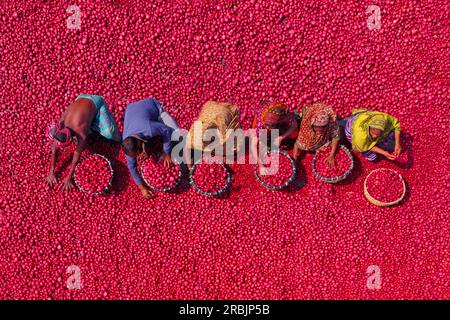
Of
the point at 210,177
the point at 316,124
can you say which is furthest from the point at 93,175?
the point at 316,124

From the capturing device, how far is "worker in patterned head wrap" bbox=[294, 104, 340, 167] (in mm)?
3256

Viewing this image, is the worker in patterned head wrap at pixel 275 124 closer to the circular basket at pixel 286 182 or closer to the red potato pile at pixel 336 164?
the circular basket at pixel 286 182

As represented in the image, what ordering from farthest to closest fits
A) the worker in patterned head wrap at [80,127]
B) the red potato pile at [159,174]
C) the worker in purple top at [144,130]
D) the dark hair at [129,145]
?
the red potato pile at [159,174] < the worker in patterned head wrap at [80,127] < the worker in purple top at [144,130] < the dark hair at [129,145]

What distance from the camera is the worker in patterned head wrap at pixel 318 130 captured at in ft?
10.7

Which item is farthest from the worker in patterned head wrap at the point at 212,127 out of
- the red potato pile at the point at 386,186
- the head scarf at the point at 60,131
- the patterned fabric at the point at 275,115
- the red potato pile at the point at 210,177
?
the red potato pile at the point at 386,186

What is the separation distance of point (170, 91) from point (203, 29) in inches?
34.0

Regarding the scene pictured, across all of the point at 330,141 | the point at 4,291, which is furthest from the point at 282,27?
the point at 4,291

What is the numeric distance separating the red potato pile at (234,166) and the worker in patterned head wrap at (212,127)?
0.43 m

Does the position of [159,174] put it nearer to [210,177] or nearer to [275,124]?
[210,177]

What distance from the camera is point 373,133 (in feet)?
10.6

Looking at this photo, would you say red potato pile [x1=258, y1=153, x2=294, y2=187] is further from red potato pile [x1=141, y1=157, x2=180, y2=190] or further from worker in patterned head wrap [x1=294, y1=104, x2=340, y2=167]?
red potato pile [x1=141, y1=157, x2=180, y2=190]

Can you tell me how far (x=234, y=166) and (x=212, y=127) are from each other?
700mm

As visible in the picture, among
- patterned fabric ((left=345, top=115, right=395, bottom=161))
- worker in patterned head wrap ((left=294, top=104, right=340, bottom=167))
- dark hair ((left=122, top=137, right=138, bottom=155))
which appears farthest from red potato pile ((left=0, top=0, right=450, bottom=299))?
dark hair ((left=122, top=137, right=138, bottom=155))

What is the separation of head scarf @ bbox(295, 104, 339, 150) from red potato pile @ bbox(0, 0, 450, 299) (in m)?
0.38
